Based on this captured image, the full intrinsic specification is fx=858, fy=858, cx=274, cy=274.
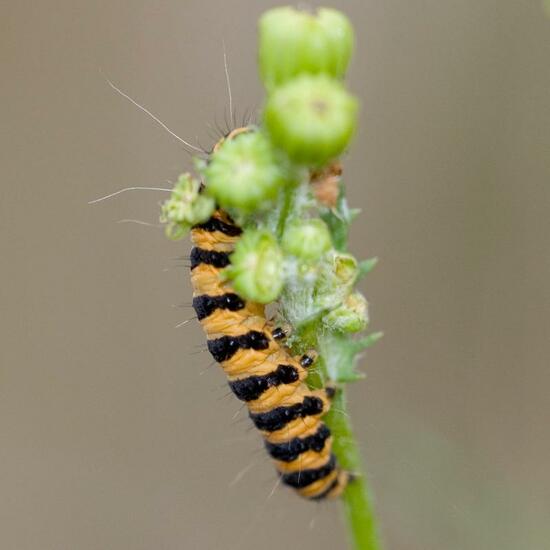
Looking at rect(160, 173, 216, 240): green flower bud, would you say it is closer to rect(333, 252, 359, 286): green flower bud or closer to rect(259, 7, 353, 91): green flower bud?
rect(333, 252, 359, 286): green flower bud

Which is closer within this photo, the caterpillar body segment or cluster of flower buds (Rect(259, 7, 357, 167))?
cluster of flower buds (Rect(259, 7, 357, 167))

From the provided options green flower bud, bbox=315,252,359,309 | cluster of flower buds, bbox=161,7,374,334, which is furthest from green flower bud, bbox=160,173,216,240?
green flower bud, bbox=315,252,359,309

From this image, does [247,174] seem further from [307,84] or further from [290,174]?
[307,84]

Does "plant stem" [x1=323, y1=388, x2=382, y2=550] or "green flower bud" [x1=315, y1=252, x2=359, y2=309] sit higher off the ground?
"green flower bud" [x1=315, y1=252, x2=359, y2=309]

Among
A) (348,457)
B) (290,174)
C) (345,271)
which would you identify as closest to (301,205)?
(290,174)

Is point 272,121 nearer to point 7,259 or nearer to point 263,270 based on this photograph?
point 263,270

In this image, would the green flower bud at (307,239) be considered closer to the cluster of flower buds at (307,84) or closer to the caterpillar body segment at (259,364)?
the cluster of flower buds at (307,84)

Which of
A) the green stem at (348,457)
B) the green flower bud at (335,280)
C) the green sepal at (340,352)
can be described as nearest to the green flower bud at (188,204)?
the green flower bud at (335,280)
